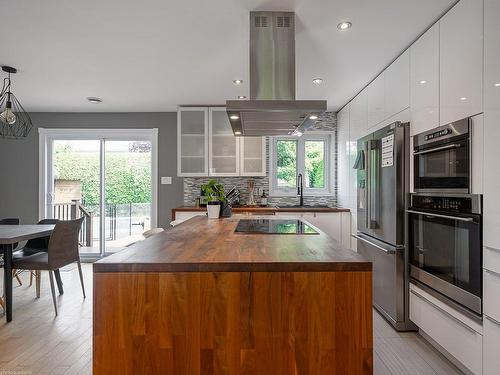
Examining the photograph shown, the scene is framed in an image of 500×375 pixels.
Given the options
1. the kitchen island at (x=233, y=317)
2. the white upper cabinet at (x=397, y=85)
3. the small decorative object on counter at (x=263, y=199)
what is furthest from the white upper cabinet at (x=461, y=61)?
the small decorative object on counter at (x=263, y=199)

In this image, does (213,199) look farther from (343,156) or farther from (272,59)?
(343,156)

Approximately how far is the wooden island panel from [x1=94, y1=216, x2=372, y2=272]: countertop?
3 centimetres

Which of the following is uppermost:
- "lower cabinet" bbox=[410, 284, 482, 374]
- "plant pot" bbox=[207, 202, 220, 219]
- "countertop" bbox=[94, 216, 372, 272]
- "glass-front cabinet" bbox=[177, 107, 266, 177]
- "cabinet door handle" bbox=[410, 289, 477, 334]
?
"glass-front cabinet" bbox=[177, 107, 266, 177]

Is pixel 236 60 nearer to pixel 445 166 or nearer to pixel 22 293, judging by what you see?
pixel 445 166

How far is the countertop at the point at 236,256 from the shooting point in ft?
4.01

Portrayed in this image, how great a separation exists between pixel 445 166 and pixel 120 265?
6.66 feet

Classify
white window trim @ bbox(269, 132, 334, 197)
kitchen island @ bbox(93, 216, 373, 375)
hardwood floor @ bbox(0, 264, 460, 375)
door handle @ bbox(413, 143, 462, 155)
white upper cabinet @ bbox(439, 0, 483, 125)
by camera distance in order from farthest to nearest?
1. white window trim @ bbox(269, 132, 334, 197)
2. hardwood floor @ bbox(0, 264, 460, 375)
3. door handle @ bbox(413, 143, 462, 155)
4. white upper cabinet @ bbox(439, 0, 483, 125)
5. kitchen island @ bbox(93, 216, 373, 375)

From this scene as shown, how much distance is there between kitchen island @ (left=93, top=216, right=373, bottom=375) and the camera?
3.99 feet

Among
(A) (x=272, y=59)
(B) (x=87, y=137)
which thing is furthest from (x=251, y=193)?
(A) (x=272, y=59)

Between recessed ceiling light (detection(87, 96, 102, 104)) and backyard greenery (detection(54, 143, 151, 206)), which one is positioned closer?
recessed ceiling light (detection(87, 96, 102, 104))

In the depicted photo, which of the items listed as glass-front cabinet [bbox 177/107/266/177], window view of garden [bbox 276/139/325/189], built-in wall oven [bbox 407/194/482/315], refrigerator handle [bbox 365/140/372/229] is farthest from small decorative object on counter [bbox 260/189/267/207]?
built-in wall oven [bbox 407/194/482/315]

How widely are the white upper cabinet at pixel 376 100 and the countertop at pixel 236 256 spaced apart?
1.93 metres

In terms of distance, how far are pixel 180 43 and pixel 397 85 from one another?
190 cm

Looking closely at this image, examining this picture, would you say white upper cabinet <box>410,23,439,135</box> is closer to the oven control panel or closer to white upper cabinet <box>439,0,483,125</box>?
white upper cabinet <box>439,0,483,125</box>
